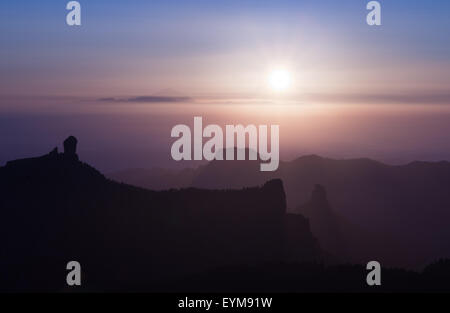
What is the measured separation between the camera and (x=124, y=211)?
364ft

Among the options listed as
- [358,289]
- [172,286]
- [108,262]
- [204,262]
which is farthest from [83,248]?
[358,289]

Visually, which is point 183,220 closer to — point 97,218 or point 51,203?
point 97,218

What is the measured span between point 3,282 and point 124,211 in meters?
23.0

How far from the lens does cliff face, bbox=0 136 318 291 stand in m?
105

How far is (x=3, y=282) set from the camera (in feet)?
322

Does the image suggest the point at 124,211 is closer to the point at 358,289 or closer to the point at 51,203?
the point at 51,203

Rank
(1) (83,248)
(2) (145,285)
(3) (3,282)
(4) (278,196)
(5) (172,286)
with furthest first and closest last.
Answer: (4) (278,196), (1) (83,248), (3) (3,282), (2) (145,285), (5) (172,286)

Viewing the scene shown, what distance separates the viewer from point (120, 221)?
4353 inches

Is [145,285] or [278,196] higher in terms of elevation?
[278,196]

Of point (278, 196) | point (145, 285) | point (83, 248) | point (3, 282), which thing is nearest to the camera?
point (145, 285)

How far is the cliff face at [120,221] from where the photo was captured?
104812mm

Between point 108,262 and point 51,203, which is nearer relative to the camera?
point 108,262

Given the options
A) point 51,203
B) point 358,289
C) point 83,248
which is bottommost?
point 358,289

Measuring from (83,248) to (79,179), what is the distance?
41.3 feet
